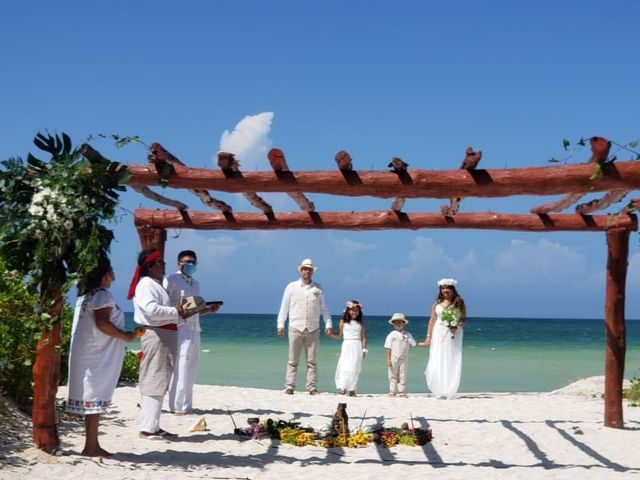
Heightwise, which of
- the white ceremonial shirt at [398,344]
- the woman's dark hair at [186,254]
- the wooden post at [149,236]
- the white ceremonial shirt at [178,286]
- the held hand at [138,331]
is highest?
the wooden post at [149,236]

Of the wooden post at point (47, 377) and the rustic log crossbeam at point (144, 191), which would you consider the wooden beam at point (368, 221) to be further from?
the wooden post at point (47, 377)

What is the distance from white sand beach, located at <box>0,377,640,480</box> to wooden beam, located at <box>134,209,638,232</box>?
2526 mm

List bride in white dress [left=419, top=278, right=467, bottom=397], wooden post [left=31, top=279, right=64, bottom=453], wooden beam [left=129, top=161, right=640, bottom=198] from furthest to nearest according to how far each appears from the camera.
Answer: bride in white dress [left=419, top=278, right=467, bottom=397] < wooden beam [left=129, top=161, right=640, bottom=198] < wooden post [left=31, top=279, right=64, bottom=453]

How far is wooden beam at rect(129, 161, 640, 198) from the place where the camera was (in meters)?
6.72

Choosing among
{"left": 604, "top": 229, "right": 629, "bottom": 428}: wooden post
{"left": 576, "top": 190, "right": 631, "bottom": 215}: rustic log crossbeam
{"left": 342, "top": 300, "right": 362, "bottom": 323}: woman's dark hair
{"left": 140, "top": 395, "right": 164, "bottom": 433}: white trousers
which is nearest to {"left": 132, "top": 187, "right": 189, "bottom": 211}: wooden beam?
{"left": 140, "top": 395, "right": 164, "bottom": 433}: white trousers

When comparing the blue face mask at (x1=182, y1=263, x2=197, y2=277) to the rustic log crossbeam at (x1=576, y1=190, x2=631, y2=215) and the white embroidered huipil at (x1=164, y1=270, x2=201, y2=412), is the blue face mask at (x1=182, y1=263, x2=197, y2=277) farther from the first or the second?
the rustic log crossbeam at (x1=576, y1=190, x2=631, y2=215)

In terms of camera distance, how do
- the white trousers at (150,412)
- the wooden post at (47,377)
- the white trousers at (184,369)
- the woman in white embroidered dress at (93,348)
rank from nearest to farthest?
1. the woman in white embroidered dress at (93,348)
2. the wooden post at (47,377)
3. the white trousers at (150,412)
4. the white trousers at (184,369)

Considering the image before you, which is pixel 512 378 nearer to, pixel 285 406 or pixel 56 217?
pixel 285 406

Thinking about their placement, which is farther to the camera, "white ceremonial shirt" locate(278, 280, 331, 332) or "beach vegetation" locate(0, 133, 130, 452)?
"white ceremonial shirt" locate(278, 280, 331, 332)

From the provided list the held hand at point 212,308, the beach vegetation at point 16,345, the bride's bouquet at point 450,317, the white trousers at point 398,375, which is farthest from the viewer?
the white trousers at point 398,375

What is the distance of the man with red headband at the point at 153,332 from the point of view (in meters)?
7.22

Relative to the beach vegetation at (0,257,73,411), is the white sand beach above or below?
below

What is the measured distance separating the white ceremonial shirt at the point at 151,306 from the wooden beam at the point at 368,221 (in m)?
3.05

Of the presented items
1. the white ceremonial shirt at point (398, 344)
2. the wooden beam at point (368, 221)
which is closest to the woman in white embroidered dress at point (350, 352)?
the white ceremonial shirt at point (398, 344)
